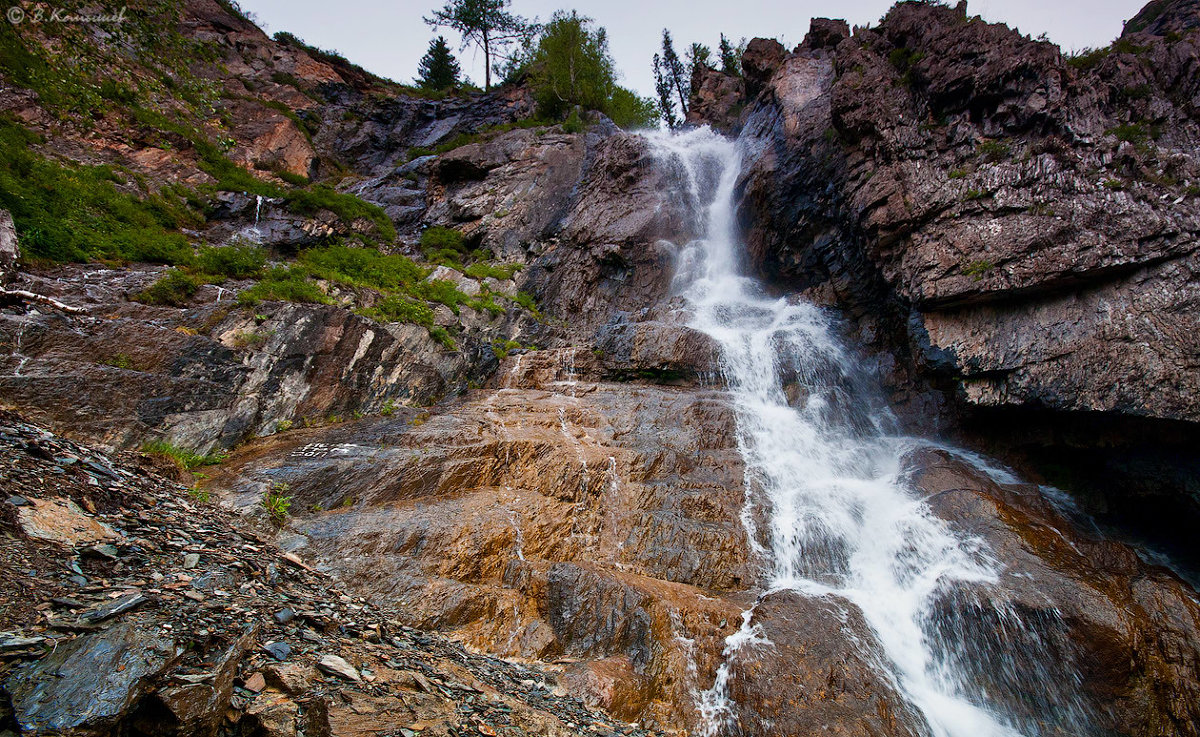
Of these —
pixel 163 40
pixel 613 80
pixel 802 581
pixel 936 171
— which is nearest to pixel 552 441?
pixel 802 581

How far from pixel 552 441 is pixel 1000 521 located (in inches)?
325

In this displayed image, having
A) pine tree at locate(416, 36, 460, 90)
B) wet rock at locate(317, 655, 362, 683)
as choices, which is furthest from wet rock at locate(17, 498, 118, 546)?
pine tree at locate(416, 36, 460, 90)

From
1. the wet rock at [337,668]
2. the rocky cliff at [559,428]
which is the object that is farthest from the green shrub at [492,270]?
the wet rock at [337,668]

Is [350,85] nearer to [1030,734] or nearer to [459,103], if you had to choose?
[459,103]

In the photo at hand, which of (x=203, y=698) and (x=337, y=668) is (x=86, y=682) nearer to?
(x=203, y=698)

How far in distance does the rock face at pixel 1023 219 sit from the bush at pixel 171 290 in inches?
648

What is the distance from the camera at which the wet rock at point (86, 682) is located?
1.98m

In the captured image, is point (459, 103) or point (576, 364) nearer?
point (576, 364)

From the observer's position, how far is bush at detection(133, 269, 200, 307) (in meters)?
8.82

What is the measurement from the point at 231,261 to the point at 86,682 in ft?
39.1

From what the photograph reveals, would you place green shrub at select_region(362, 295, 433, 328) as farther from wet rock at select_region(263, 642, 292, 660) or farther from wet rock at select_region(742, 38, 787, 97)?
A: wet rock at select_region(742, 38, 787, 97)

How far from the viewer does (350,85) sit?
95.9ft

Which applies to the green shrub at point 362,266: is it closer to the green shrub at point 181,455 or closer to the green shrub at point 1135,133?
the green shrub at point 181,455

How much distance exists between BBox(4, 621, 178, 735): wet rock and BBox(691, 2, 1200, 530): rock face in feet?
42.0
